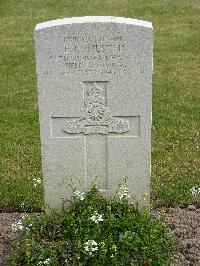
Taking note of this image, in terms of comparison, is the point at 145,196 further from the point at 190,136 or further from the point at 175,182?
the point at 190,136

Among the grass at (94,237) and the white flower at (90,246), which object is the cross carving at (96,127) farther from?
the white flower at (90,246)

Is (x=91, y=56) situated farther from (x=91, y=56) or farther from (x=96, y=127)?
(x=96, y=127)

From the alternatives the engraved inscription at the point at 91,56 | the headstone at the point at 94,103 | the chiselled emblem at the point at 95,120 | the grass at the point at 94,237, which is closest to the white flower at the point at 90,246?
the grass at the point at 94,237

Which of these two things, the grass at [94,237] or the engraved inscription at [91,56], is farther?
the engraved inscription at [91,56]

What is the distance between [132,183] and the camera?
5.39m

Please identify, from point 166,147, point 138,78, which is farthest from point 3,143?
point 138,78

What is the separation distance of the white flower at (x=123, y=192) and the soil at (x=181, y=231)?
56 centimetres

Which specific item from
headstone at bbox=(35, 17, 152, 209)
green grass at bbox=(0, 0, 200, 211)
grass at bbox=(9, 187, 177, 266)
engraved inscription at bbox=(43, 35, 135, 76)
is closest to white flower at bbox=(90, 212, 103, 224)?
grass at bbox=(9, 187, 177, 266)

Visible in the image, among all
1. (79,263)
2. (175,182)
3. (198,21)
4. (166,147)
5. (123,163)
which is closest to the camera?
(79,263)

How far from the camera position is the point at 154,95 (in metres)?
10.0

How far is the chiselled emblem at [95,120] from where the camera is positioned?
506cm

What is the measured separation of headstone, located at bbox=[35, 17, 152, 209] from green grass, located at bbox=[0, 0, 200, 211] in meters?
1.03

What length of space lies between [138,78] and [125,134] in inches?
21.4

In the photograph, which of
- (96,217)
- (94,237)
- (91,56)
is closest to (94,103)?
(91,56)
